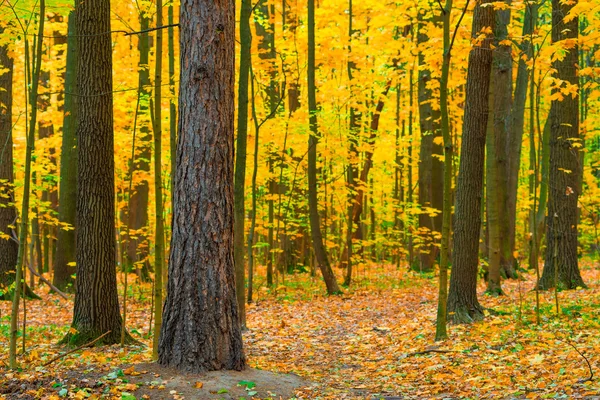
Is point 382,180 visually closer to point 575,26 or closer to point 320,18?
point 320,18

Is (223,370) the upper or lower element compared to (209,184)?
lower

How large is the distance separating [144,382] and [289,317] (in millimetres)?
6384

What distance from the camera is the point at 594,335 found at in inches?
293

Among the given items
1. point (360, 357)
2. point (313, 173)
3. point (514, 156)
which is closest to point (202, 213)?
point (360, 357)

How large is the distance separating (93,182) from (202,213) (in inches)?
114

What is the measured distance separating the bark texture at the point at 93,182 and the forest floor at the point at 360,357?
2.04 feet

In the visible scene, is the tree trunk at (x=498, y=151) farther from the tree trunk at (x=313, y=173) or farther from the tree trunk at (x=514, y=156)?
the tree trunk at (x=313, y=173)

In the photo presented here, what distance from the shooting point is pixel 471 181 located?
9.21 m

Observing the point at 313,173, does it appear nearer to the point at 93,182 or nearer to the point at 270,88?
the point at 270,88

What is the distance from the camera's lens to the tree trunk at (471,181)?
30.0ft

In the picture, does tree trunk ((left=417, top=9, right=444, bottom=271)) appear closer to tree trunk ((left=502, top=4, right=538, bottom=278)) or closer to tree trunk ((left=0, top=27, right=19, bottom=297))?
tree trunk ((left=502, top=4, right=538, bottom=278))

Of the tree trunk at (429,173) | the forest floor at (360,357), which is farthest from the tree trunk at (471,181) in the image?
the tree trunk at (429,173)

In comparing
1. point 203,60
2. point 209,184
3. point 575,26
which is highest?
point 575,26

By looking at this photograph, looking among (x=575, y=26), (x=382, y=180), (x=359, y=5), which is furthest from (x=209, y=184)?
(x=382, y=180)
